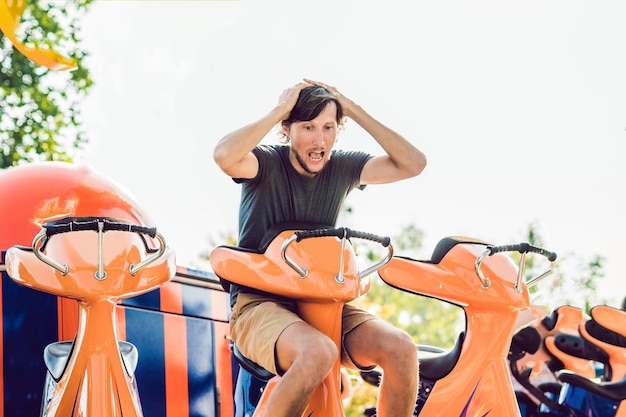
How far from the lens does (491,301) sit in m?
2.96

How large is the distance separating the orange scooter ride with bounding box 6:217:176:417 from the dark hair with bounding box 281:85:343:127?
0.60m

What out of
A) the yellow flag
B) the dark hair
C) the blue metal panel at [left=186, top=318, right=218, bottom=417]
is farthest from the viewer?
the blue metal panel at [left=186, top=318, right=218, bottom=417]

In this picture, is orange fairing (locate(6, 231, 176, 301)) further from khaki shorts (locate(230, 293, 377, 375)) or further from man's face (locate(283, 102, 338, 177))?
man's face (locate(283, 102, 338, 177))

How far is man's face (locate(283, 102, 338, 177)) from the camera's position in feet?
9.09

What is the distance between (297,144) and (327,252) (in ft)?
1.49

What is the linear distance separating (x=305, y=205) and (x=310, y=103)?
313mm

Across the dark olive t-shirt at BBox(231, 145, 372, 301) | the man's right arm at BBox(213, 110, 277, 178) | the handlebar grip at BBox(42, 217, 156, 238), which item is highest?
the man's right arm at BBox(213, 110, 277, 178)

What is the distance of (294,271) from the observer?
2.48 metres

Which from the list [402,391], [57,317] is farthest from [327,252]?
[57,317]

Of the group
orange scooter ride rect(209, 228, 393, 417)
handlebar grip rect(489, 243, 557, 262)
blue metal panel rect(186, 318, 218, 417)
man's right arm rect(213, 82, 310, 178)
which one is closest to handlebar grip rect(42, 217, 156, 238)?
orange scooter ride rect(209, 228, 393, 417)

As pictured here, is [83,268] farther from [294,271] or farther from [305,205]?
[305,205]

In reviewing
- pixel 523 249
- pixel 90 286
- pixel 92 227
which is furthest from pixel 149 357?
pixel 523 249

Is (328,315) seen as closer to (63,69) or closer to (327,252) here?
(327,252)

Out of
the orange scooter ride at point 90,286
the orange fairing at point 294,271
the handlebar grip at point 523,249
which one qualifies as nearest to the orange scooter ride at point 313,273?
the orange fairing at point 294,271
